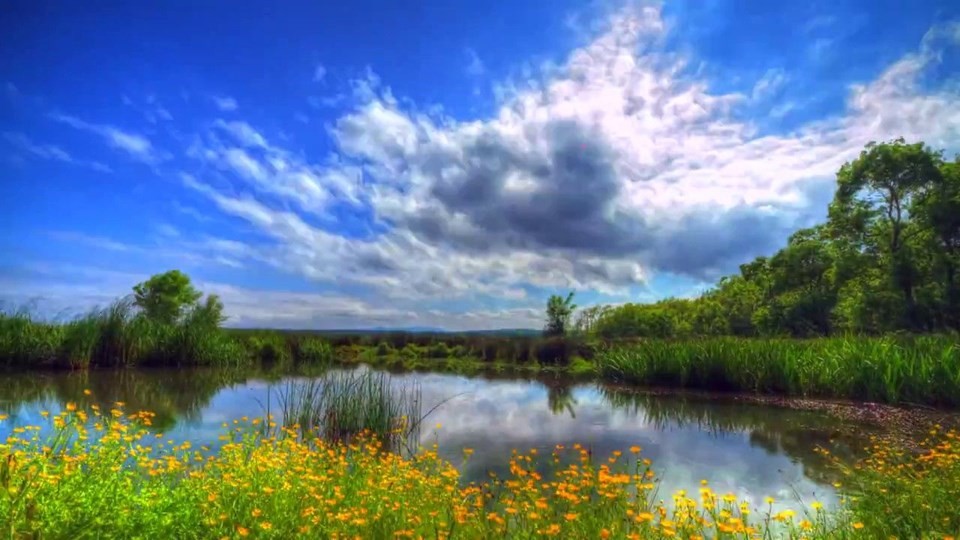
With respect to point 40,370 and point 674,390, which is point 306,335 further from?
point 674,390

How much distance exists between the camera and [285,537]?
153 inches

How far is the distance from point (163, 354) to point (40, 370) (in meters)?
3.69

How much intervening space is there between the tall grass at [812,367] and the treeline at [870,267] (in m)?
A: 6.50

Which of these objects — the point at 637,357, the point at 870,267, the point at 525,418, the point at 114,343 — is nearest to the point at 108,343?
the point at 114,343

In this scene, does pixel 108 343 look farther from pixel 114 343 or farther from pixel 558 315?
pixel 558 315

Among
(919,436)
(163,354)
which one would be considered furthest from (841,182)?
(163,354)

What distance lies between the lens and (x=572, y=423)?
11.4m

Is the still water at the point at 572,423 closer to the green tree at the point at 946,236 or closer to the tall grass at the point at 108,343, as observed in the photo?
the tall grass at the point at 108,343

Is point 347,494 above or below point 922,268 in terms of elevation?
below

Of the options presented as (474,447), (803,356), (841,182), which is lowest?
(474,447)

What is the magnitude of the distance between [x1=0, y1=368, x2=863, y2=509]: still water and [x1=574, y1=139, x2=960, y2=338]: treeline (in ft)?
39.2

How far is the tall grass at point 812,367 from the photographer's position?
42.3 feet

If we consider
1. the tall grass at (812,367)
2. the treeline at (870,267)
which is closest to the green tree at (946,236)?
the treeline at (870,267)

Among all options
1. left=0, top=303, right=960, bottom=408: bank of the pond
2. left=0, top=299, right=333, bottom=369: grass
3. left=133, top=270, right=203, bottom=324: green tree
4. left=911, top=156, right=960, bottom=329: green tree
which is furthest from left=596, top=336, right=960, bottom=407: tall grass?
left=133, top=270, right=203, bottom=324: green tree
